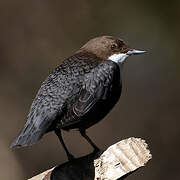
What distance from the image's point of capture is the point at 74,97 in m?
4.43

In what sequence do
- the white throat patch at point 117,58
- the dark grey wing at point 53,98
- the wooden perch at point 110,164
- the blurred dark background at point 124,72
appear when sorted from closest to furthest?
the wooden perch at point 110,164, the dark grey wing at point 53,98, the white throat patch at point 117,58, the blurred dark background at point 124,72

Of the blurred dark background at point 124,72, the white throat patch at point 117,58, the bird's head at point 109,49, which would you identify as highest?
the bird's head at point 109,49

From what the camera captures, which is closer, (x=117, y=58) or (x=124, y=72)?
(x=117, y=58)

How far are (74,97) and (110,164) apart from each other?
0.87 metres

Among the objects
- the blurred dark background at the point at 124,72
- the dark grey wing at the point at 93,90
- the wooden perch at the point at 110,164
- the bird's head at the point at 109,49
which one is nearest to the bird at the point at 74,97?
the dark grey wing at the point at 93,90

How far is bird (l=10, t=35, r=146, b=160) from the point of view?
4270mm

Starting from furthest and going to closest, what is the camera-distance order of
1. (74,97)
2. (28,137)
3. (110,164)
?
(74,97) < (28,137) < (110,164)

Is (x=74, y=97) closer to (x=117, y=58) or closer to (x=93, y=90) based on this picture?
(x=93, y=90)

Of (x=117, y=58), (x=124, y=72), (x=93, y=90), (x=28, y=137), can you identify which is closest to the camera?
(x=28, y=137)

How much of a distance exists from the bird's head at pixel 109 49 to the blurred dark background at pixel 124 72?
8.72 feet

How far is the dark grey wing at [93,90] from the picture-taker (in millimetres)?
4363

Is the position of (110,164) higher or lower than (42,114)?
lower

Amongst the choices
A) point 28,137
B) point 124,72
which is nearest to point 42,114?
point 28,137

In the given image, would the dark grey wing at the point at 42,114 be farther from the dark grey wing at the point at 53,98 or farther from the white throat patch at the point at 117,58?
the white throat patch at the point at 117,58
